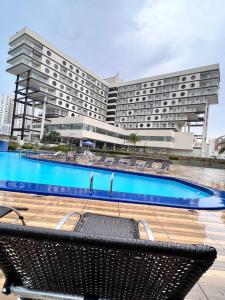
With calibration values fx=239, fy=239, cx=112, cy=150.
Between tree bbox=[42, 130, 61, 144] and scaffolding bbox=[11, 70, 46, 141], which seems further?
tree bbox=[42, 130, 61, 144]

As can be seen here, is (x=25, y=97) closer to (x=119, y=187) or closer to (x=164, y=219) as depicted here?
(x=119, y=187)

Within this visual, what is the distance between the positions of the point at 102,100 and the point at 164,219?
250 feet

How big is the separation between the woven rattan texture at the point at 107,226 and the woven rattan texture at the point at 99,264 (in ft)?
2.71

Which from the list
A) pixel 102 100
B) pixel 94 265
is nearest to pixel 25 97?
pixel 102 100

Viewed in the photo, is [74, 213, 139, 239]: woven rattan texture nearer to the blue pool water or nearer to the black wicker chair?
the black wicker chair

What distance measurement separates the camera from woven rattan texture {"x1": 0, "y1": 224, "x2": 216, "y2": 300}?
885mm

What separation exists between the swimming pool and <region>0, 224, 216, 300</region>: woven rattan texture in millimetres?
4775

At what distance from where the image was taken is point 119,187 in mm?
11336

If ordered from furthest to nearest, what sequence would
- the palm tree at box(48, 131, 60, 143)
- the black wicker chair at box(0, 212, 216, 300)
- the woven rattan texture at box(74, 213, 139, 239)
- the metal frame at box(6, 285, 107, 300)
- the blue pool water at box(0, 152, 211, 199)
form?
the palm tree at box(48, 131, 60, 143) → the blue pool water at box(0, 152, 211, 199) → the woven rattan texture at box(74, 213, 139, 239) → the metal frame at box(6, 285, 107, 300) → the black wicker chair at box(0, 212, 216, 300)

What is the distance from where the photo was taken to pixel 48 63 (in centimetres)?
5594

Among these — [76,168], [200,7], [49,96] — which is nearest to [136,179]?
[76,168]

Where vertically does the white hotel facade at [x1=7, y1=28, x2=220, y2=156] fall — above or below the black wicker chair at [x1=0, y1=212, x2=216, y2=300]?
above

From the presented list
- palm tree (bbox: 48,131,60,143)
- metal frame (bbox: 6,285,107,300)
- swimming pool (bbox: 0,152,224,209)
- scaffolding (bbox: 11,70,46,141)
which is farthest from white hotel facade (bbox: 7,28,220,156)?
metal frame (bbox: 6,285,107,300)

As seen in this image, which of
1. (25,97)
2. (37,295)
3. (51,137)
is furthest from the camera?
(51,137)
